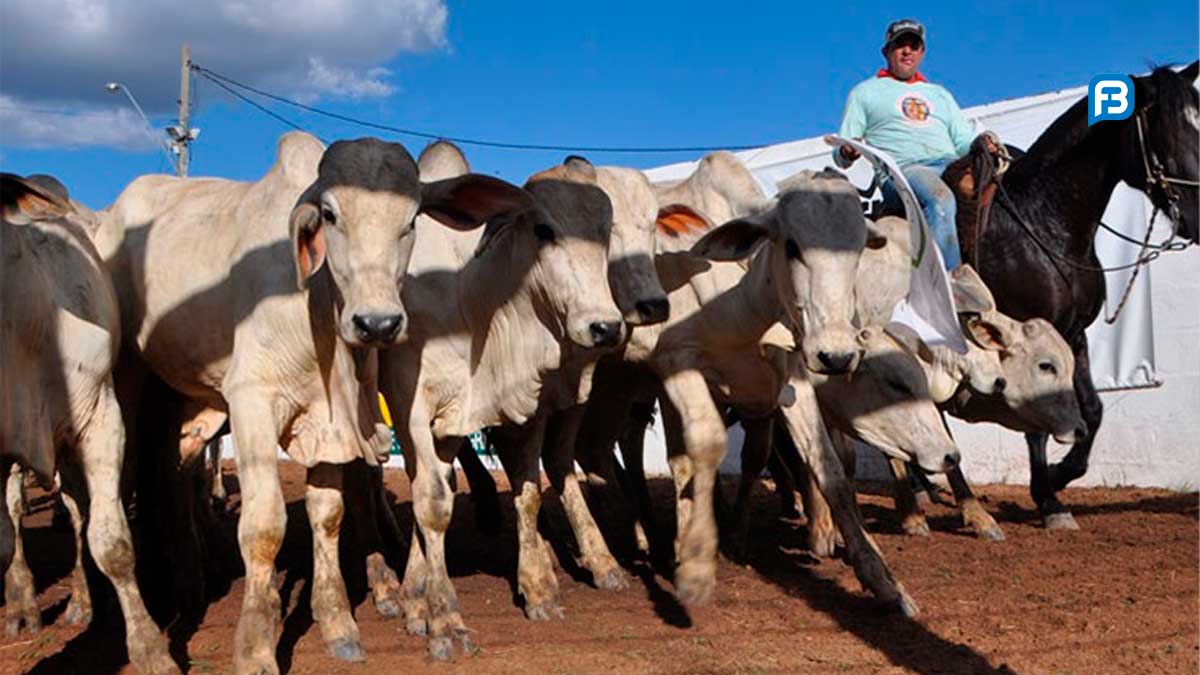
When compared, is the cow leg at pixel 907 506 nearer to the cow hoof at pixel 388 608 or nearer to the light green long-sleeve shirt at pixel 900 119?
the light green long-sleeve shirt at pixel 900 119

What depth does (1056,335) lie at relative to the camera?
8.03 m

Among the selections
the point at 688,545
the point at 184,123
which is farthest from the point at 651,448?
the point at 184,123

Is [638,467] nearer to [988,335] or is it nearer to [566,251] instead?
[988,335]

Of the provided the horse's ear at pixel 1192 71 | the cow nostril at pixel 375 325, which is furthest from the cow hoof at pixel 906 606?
the horse's ear at pixel 1192 71

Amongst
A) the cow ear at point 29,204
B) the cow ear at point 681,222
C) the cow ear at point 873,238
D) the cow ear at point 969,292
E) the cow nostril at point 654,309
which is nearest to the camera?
the cow ear at point 29,204

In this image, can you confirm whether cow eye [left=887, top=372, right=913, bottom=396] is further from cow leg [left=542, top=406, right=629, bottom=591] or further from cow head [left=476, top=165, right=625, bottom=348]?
cow head [left=476, top=165, right=625, bottom=348]

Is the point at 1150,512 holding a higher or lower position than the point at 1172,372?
lower

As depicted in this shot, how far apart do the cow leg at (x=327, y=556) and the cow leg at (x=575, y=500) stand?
62.2 inches

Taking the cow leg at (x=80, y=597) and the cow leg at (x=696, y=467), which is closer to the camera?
the cow leg at (x=696, y=467)

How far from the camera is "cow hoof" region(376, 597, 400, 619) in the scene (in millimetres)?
5935

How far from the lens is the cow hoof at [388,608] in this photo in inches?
234

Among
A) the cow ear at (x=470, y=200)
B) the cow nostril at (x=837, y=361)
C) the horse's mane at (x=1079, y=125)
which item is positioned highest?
the horse's mane at (x=1079, y=125)

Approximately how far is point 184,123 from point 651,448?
11049 millimetres

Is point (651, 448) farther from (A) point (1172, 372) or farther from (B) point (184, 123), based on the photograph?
(B) point (184, 123)
